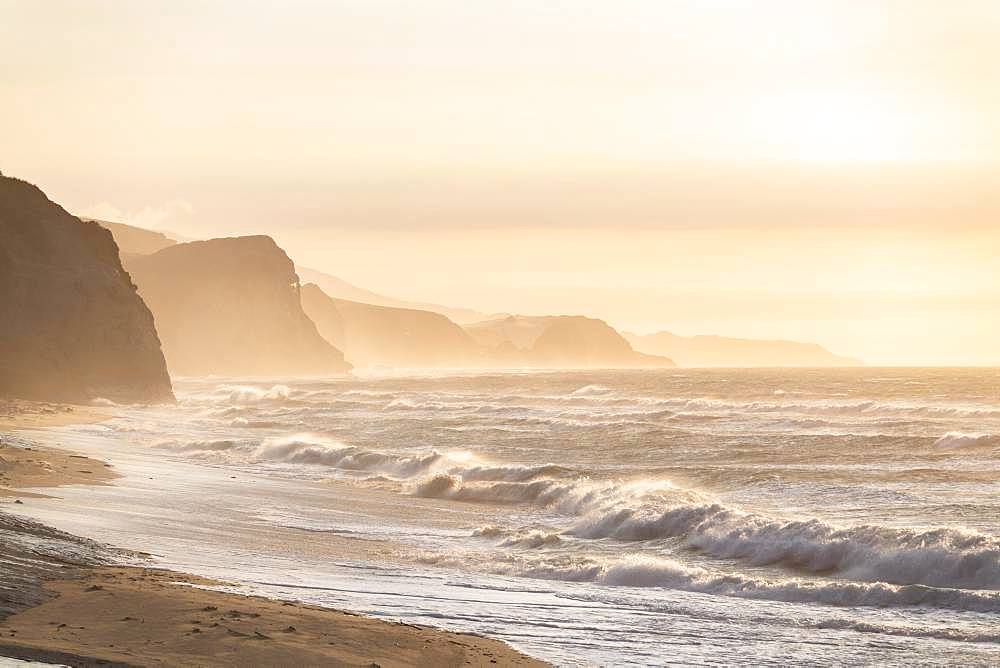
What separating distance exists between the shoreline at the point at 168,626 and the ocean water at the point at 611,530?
3.58 ft

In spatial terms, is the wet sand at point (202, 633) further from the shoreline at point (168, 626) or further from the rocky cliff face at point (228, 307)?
the rocky cliff face at point (228, 307)

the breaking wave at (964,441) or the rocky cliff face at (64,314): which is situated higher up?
the rocky cliff face at (64,314)

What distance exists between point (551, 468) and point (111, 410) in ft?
136

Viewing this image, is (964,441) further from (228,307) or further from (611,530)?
(228,307)

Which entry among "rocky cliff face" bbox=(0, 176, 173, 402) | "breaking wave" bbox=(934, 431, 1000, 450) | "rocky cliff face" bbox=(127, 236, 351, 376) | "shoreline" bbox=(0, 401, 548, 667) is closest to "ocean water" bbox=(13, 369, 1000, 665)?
"breaking wave" bbox=(934, 431, 1000, 450)

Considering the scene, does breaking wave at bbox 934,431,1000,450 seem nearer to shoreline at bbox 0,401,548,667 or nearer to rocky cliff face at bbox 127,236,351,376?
shoreline at bbox 0,401,548,667

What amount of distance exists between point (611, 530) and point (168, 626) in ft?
44.2

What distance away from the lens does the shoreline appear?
10.3m

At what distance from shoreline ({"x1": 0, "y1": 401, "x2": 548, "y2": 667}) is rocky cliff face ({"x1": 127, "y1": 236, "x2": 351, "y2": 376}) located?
15491cm

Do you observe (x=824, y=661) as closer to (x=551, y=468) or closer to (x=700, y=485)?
(x=700, y=485)

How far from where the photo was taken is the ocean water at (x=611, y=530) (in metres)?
14.3

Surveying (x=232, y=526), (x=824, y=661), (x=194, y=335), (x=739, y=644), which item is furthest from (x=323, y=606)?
(x=194, y=335)

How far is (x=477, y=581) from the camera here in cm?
1738

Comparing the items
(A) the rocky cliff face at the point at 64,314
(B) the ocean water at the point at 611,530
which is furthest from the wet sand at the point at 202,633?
(A) the rocky cliff face at the point at 64,314
